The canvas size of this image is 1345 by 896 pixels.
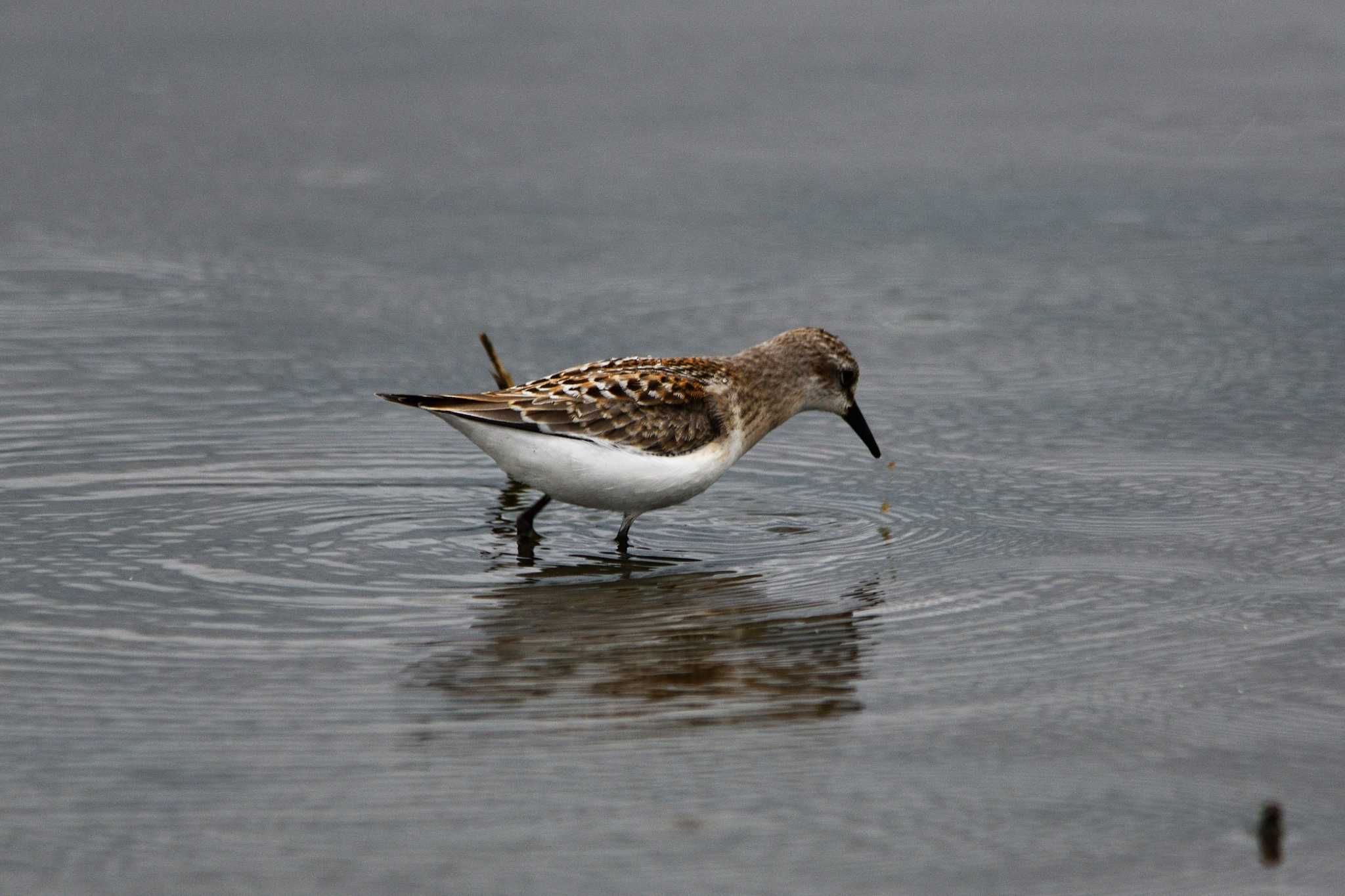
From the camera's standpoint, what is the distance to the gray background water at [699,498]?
14.9 ft

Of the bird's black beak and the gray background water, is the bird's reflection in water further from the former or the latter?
the bird's black beak

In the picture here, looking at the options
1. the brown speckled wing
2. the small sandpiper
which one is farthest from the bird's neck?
the brown speckled wing

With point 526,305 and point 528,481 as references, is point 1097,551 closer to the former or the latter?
point 528,481

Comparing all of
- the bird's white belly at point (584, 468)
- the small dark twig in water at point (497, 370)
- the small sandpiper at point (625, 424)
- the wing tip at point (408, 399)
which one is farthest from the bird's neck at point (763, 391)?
the wing tip at point (408, 399)

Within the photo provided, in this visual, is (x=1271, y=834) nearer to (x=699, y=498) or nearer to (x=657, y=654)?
(x=657, y=654)

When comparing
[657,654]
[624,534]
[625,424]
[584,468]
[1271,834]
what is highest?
[625,424]

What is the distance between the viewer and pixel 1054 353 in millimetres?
9445

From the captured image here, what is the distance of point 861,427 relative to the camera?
831 cm


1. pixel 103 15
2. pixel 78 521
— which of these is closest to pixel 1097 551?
pixel 78 521

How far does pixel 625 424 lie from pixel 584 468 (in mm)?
349

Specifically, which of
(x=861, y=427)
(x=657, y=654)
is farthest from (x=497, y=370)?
(x=657, y=654)

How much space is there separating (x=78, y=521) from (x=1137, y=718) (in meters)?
4.24

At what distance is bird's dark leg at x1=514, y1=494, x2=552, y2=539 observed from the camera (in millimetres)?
7348

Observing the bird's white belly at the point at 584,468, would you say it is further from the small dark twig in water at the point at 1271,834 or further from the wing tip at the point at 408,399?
the small dark twig in water at the point at 1271,834
